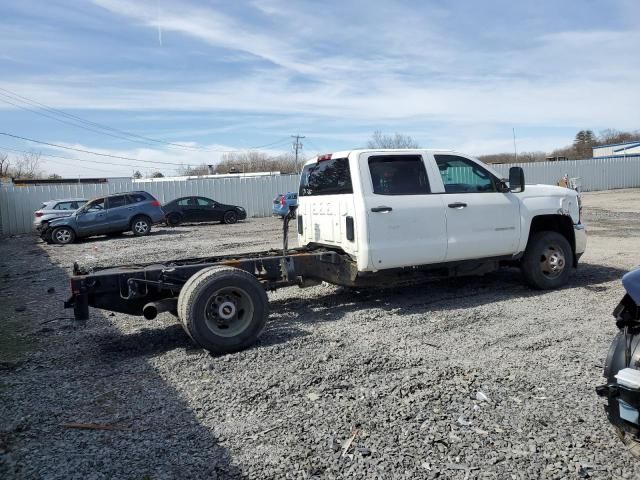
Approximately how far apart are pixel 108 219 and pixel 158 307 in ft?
49.2

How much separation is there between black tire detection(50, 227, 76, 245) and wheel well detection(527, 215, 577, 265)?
51.5 feet

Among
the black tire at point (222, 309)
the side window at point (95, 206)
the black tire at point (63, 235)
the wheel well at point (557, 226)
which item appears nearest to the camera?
the black tire at point (222, 309)

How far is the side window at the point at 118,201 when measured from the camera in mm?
19547

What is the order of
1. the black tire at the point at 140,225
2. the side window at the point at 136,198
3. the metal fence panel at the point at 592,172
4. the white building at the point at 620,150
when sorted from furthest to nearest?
the white building at the point at 620,150
the metal fence panel at the point at 592,172
the side window at the point at 136,198
the black tire at the point at 140,225

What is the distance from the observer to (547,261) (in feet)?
25.3

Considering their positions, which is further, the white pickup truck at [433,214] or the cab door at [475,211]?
the cab door at [475,211]

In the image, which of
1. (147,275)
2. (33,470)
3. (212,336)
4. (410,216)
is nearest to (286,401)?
(212,336)

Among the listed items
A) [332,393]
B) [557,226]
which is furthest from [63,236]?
[332,393]

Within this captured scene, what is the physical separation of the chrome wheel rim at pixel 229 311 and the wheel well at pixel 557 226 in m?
4.48

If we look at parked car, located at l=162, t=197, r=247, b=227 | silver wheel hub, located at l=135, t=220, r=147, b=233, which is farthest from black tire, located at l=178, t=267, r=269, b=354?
parked car, located at l=162, t=197, r=247, b=227

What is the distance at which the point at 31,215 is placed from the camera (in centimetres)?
2478

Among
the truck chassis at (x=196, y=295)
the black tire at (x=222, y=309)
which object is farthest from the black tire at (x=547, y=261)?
the black tire at (x=222, y=309)

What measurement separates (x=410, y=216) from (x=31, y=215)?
23.0 meters

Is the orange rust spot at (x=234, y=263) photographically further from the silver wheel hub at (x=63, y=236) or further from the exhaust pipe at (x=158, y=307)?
the silver wheel hub at (x=63, y=236)
